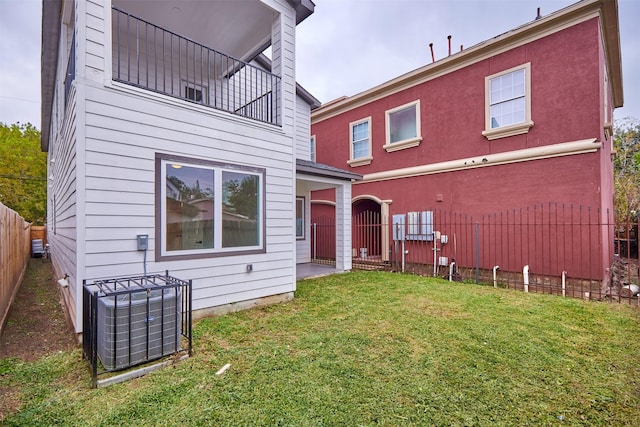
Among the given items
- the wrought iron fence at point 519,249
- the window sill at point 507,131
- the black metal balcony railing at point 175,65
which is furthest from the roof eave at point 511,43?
the black metal balcony railing at point 175,65

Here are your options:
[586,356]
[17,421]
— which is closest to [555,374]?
[586,356]

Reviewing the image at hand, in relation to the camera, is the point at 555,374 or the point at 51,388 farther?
the point at 555,374

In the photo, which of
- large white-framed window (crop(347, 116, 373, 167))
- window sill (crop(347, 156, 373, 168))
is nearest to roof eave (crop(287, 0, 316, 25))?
large white-framed window (crop(347, 116, 373, 167))

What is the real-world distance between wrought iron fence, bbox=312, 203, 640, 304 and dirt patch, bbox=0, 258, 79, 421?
7635mm

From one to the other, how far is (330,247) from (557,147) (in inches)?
287

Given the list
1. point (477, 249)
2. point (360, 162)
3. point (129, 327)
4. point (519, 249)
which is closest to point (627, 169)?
point (519, 249)

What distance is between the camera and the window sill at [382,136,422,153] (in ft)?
31.5

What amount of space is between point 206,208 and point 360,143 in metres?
8.23

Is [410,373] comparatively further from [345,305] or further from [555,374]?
[345,305]

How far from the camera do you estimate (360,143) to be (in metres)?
11.6

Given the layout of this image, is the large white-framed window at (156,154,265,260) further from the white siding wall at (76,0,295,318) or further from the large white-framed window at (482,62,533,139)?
the large white-framed window at (482,62,533,139)

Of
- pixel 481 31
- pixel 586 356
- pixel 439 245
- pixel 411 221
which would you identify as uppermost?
pixel 481 31

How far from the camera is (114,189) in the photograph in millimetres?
3709

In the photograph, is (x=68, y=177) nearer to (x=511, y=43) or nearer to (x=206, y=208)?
(x=206, y=208)
